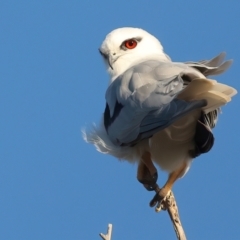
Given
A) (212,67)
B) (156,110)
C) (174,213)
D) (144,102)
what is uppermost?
(212,67)

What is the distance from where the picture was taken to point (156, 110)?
5.96 m

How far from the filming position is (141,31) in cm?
741

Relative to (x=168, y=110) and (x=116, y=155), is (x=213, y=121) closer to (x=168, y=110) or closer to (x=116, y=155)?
(x=168, y=110)

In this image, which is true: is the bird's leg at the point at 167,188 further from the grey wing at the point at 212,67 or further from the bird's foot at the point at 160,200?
the grey wing at the point at 212,67

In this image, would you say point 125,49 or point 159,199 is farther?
point 125,49

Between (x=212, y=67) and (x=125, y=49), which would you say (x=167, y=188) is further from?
(x=125, y=49)

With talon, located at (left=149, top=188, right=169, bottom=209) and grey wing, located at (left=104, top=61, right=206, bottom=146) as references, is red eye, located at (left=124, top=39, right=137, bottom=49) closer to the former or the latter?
grey wing, located at (left=104, top=61, right=206, bottom=146)

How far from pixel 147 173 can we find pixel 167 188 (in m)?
0.29

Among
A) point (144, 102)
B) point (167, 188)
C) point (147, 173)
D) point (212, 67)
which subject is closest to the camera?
point (144, 102)

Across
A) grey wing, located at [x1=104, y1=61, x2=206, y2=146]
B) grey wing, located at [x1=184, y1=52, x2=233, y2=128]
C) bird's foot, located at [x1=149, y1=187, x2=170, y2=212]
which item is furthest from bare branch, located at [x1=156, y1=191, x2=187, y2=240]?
grey wing, located at [x1=184, y1=52, x2=233, y2=128]

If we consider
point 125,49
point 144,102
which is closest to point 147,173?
point 144,102

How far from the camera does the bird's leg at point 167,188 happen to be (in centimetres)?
634

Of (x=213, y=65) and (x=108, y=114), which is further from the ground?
(x=108, y=114)

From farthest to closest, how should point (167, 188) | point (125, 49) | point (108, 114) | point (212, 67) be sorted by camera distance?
point (125, 49), point (108, 114), point (167, 188), point (212, 67)
